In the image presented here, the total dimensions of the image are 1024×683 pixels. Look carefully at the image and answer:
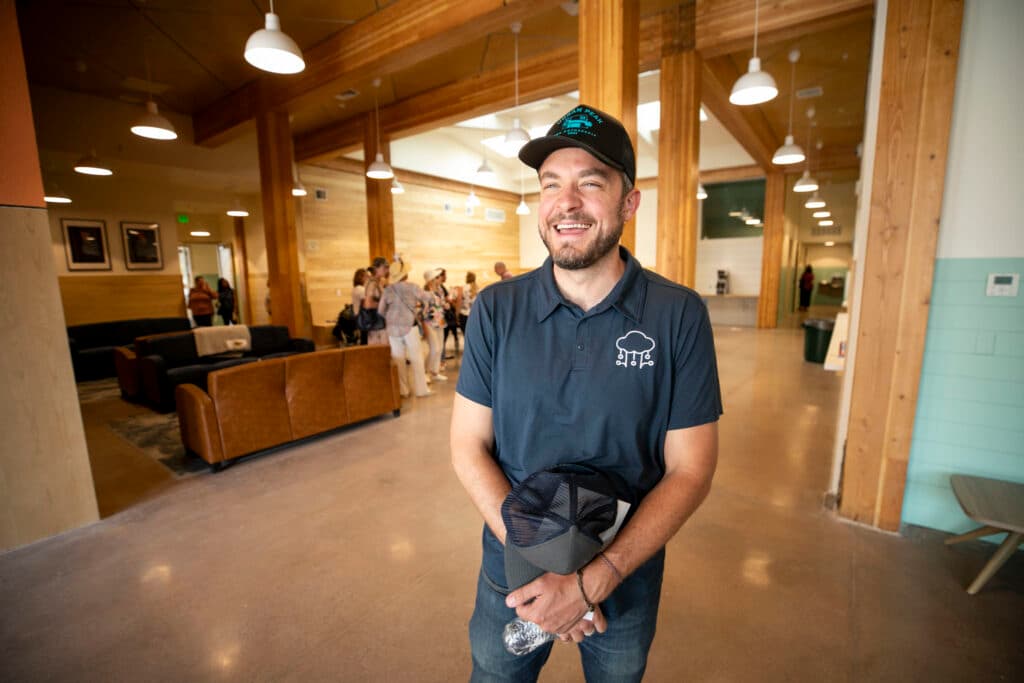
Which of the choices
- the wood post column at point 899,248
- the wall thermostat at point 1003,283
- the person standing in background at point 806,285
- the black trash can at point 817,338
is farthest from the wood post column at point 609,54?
the person standing in background at point 806,285

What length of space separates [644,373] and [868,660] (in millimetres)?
1932

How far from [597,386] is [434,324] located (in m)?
6.00

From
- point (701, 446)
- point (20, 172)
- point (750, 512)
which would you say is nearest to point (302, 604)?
point (701, 446)

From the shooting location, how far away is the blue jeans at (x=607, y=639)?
44.9 inches

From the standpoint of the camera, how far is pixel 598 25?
355 cm

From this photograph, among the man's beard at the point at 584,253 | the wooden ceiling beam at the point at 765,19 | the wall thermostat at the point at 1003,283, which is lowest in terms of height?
the wall thermostat at the point at 1003,283

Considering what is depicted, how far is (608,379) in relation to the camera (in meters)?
1.06

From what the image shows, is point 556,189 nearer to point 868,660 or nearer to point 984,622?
point 868,660

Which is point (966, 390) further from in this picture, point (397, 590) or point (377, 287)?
point (377, 287)

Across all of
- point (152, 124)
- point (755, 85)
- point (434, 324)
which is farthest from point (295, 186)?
point (755, 85)

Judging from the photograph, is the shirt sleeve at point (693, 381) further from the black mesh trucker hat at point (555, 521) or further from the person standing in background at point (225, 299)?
the person standing in background at point (225, 299)

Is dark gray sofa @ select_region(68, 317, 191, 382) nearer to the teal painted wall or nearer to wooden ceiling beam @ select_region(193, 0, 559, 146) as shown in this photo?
wooden ceiling beam @ select_region(193, 0, 559, 146)

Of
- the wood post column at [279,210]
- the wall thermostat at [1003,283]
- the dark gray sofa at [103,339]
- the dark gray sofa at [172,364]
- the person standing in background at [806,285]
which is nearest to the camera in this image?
the wall thermostat at [1003,283]

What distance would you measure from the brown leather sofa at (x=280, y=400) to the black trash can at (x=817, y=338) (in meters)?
6.92
